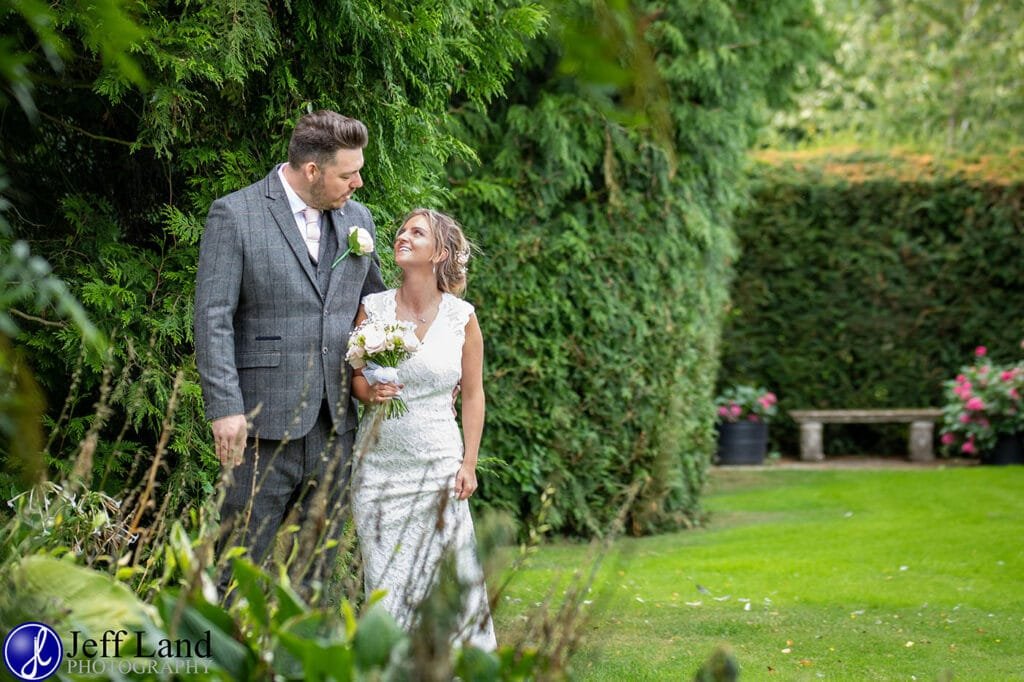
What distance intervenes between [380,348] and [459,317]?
55cm

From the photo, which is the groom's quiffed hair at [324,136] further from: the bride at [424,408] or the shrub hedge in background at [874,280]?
the shrub hedge in background at [874,280]

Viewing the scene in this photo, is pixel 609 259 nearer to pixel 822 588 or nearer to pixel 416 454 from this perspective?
pixel 822 588

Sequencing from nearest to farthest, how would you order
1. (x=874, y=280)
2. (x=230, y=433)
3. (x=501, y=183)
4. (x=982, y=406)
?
(x=230, y=433), (x=501, y=183), (x=982, y=406), (x=874, y=280)

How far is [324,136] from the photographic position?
370 centimetres

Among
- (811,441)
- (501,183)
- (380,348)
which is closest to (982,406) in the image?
(811,441)

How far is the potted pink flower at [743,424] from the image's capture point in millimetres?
11602

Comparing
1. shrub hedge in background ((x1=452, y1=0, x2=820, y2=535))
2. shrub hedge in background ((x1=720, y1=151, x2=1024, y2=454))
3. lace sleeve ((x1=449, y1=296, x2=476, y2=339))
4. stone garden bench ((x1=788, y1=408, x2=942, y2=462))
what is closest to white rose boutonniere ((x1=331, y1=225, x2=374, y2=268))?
lace sleeve ((x1=449, y1=296, x2=476, y2=339))

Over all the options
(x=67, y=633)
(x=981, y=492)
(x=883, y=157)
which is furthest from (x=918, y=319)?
(x=67, y=633)

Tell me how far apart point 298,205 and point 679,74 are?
4.47 m

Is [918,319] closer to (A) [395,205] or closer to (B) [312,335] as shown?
(A) [395,205]

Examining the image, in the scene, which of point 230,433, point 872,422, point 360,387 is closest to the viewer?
point 230,433

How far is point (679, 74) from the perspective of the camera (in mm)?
7711

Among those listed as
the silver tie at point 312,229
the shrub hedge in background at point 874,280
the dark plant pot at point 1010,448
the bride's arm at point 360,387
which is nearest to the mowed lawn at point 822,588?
the bride's arm at point 360,387

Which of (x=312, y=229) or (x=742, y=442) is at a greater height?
(x=312, y=229)
